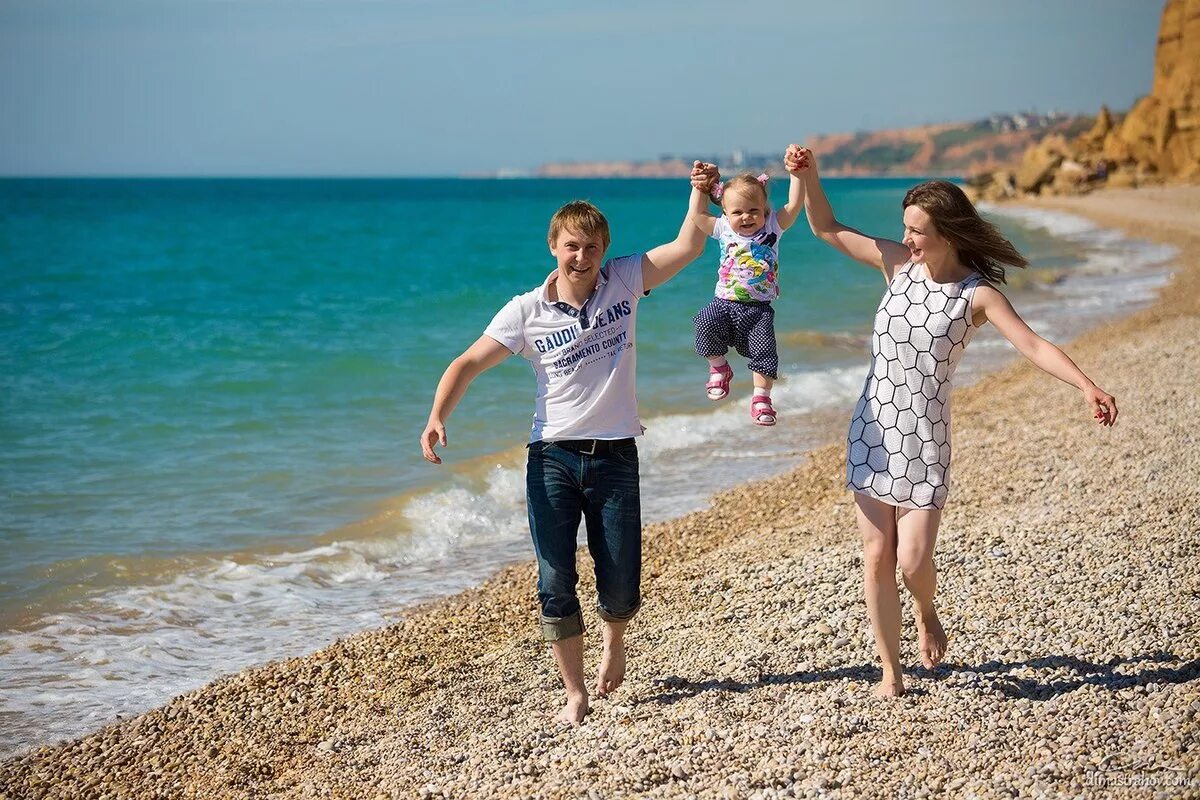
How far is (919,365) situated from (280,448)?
9715mm

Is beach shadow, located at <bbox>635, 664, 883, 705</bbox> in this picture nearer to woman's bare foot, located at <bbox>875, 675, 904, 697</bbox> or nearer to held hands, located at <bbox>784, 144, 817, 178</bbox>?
woman's bare foot, located at <bbox>875, 675, 904, 697</bbox>

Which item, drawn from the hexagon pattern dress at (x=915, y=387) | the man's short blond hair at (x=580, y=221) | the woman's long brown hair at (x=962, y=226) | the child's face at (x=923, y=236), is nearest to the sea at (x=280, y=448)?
the man's short blond hair at (x=580, y=221)

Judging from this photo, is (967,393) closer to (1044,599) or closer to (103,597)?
(1044,599)

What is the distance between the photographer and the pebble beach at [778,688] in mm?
4430

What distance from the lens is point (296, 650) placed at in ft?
23.3

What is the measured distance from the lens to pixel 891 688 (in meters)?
4.94

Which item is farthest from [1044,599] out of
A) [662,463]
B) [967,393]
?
[967,393]

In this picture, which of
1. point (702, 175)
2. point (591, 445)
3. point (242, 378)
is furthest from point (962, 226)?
point (242, 378)

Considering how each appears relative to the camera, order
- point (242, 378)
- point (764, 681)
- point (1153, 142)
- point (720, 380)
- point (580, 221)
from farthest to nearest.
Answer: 1. point (1153, 142)
2. point (242, 378)
3. point (720, 380)
4. point (764, 681)
5. point (580, 221)

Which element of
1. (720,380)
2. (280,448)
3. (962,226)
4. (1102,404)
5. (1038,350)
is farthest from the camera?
(280,448)

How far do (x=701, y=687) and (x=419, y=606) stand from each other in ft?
10.0

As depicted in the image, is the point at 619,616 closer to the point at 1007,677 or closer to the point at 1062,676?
the point at 1007,677

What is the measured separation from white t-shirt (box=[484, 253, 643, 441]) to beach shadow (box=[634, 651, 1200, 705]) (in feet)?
4.70

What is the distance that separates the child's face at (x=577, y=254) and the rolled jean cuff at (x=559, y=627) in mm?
1524
